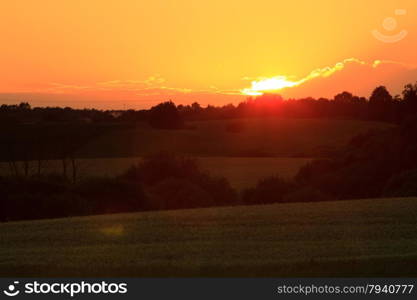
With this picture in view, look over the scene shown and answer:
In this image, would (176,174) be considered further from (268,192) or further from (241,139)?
(241,139)

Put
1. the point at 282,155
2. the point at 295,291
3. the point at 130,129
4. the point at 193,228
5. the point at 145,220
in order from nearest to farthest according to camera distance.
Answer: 1. the point at 295,291
2. the point at 193,228
3. the point at 145,220
4. the point at 282,155
5. the point at 130,129

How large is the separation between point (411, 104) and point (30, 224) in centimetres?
4755

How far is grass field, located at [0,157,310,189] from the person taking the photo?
177ft

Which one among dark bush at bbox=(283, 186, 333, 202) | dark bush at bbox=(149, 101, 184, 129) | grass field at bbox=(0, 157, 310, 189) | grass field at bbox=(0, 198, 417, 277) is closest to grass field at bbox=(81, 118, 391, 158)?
dark bush at bbox=(149, 101, 184, 129)

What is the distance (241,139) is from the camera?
294ft

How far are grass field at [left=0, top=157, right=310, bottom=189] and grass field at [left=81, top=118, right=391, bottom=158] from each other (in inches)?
194

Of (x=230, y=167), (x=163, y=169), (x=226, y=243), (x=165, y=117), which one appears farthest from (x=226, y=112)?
(x=226, y=243)

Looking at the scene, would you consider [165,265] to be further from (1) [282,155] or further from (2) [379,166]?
(1) [282,155]

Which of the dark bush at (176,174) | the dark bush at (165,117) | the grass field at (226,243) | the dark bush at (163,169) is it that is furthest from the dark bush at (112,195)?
the dark bush at (165,117)

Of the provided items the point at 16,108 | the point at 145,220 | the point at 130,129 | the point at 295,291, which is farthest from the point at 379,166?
the point at 16,108

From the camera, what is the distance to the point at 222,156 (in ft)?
256

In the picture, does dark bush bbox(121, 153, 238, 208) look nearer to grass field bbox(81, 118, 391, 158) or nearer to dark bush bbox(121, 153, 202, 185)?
dark bush bbox(121, 153, 202, 185)

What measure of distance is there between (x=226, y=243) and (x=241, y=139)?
254ft

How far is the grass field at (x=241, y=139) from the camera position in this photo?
255ft
